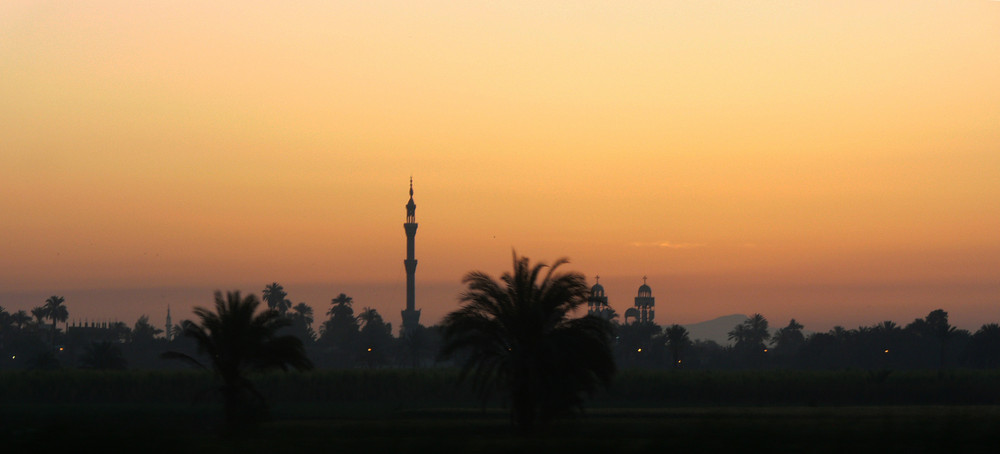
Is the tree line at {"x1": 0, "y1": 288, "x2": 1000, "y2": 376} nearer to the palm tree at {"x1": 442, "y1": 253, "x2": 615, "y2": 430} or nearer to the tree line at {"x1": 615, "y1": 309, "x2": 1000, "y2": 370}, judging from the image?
the tree line at {"x1": 615, "y1": 309, "x2": 1000, "y2": 370}

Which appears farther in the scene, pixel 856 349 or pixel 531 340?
pixel 856 349

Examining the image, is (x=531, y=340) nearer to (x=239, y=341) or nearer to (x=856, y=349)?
(x=239, y=341)

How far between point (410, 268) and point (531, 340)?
11978cm

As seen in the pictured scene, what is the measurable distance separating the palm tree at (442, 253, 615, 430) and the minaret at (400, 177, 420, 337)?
11744cm

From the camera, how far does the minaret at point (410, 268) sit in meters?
156

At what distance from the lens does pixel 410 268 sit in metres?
157

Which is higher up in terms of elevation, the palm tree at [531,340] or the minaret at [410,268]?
the minaret at [410,268]

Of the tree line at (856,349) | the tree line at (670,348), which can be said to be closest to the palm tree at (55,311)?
the tree line at (670,348)

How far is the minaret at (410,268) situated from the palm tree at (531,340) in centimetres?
11744

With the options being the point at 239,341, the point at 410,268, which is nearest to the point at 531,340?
the point at 239,341

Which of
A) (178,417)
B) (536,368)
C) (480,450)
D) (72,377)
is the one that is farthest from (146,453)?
(72,377)

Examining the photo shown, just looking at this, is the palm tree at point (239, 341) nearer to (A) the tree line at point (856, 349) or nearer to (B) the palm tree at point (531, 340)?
(B) the palm tree at point (531, 340)

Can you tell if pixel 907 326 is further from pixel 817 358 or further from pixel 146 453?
pixel 146 453

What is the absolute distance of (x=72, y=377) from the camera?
81.8 m
